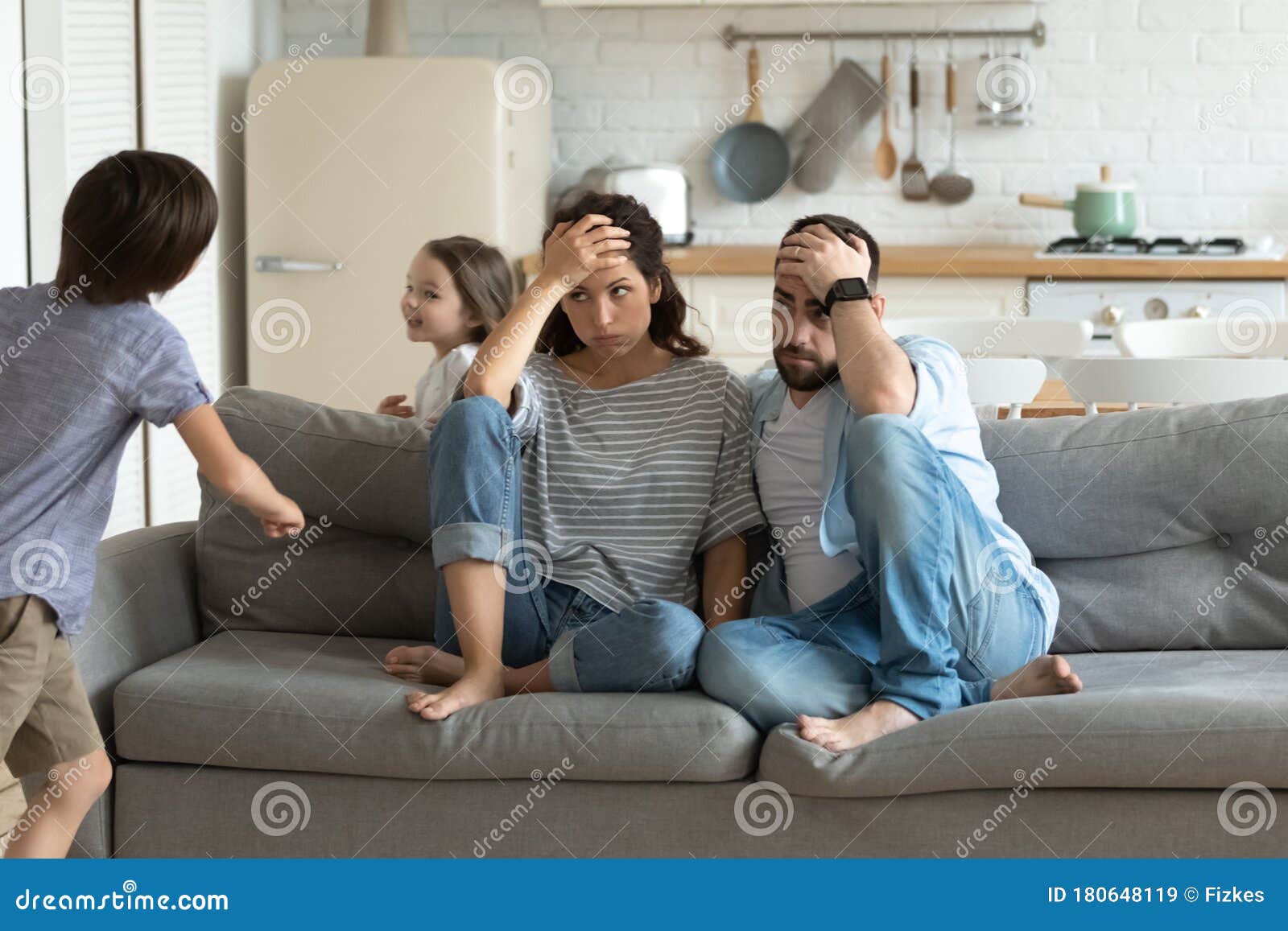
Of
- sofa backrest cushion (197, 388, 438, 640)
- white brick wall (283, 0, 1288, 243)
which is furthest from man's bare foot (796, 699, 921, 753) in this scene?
white brick wall (283, 0, 1288, 243)

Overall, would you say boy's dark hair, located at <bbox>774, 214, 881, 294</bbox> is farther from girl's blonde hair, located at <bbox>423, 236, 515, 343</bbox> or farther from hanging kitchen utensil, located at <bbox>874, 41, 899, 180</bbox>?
hanging kitchen utensil, located at <bbox>874, 41, 899, 180</bbox>

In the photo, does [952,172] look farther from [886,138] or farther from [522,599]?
[522,599]

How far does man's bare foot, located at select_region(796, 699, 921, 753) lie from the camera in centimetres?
177

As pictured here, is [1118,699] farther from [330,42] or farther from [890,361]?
[330,42]

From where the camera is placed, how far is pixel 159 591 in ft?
7.14

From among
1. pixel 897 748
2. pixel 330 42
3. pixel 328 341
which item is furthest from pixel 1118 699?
pixel 330 42

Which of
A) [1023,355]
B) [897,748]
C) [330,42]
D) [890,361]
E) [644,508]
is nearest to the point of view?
[897,748]

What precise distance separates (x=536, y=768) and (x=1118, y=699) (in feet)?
2.33

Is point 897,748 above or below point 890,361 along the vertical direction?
below

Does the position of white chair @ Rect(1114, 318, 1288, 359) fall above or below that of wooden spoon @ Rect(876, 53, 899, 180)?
below

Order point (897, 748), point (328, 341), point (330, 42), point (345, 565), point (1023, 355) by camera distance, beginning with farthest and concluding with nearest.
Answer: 1. point (330, 42)
2. point (328, 341)
3. point (1023, 355)
4. point (345, 565)
5. point (897, 748)

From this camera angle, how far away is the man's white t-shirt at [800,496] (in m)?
2.03

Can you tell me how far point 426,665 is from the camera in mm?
1983

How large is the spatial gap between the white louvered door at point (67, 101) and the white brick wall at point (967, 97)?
1.09 metres
